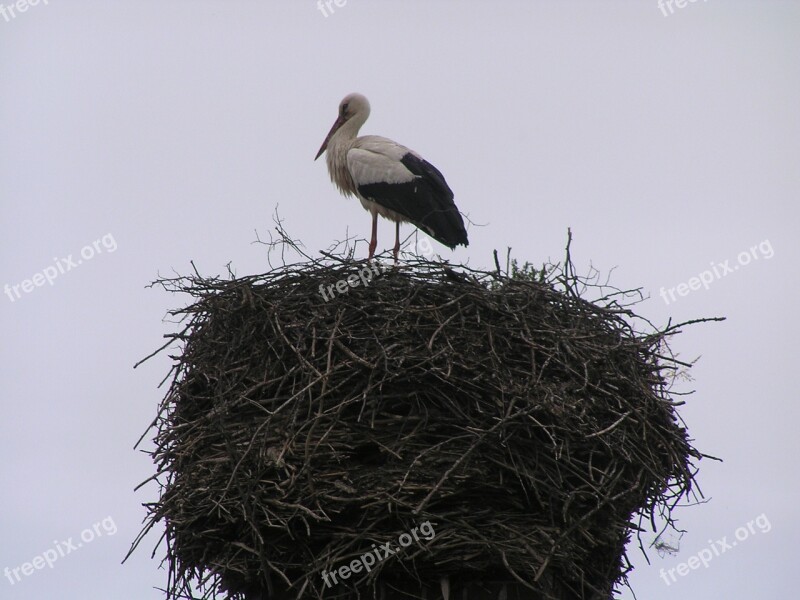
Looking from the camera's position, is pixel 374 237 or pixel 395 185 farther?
pixel 374 237

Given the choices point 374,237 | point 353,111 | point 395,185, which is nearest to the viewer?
point 395,185

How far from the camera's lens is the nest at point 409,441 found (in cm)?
561

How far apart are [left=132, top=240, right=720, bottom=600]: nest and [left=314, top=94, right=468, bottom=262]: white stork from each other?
1692 millimetres

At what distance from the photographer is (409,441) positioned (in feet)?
19.2

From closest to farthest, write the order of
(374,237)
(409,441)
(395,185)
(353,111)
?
(409,441) < (395,185) < (374,237) < (353,111)

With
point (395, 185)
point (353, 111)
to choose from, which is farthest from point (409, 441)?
point (353, 111)

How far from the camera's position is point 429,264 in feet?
21.5

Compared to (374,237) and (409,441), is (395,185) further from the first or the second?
(409,441)

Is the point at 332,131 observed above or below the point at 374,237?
above

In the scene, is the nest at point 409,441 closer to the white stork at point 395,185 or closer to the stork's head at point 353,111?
the white stork at point 395,185

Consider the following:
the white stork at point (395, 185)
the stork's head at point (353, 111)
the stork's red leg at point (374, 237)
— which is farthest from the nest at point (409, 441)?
the stork's head at point (353, 111)

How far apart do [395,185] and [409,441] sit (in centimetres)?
297

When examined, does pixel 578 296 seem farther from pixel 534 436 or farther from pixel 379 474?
pixel 379 474

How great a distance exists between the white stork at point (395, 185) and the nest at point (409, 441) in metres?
1.69
